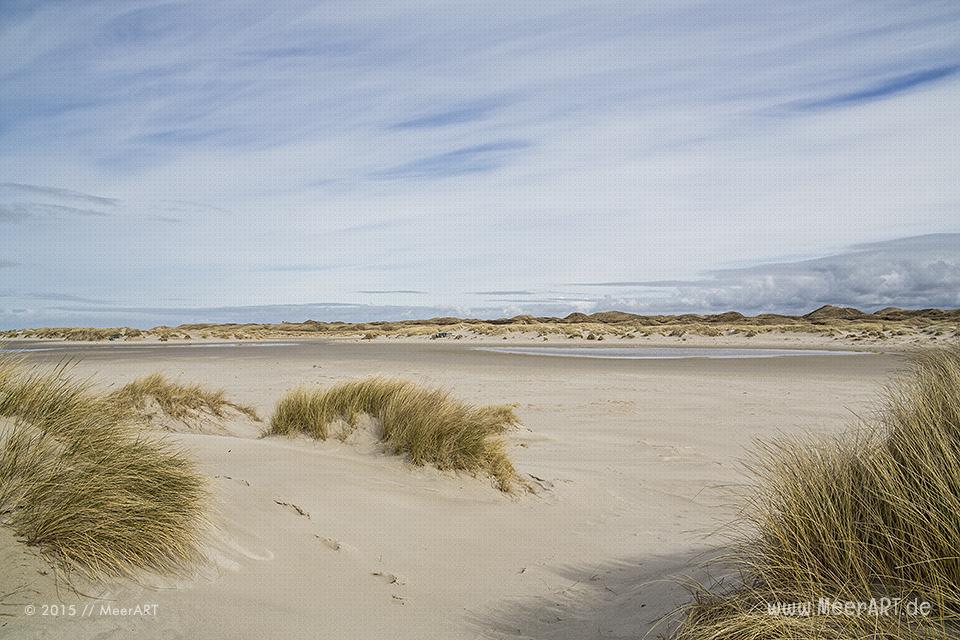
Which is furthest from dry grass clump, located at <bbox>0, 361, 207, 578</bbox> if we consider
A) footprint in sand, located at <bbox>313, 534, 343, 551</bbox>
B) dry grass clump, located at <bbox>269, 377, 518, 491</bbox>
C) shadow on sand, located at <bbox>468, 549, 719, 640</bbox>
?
dry grass clump, located at <bbox>269, 377, 518, 491</bbox>

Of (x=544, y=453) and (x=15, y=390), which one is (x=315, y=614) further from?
(x=544, y=453)

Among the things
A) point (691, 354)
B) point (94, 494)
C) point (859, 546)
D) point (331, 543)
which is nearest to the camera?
point (859, 546)

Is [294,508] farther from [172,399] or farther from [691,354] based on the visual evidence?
[691,354]

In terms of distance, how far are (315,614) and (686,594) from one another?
229 cm

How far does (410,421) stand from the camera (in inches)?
305

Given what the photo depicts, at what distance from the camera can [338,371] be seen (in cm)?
2267

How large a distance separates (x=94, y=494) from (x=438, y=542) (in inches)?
112

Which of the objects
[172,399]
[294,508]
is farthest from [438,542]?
[172,399]

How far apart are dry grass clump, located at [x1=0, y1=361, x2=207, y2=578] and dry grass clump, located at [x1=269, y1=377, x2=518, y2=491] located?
3089mm

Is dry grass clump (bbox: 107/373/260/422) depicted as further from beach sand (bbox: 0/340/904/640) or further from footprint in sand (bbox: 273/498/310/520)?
footprint in sand (bbox: 273/498/310/520)

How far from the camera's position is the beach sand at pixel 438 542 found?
375 cm

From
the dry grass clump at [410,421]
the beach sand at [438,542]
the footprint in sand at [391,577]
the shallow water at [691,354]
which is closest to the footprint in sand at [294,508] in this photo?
the beach sand at [438,542]

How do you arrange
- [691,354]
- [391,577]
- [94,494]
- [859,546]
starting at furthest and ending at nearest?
[691,354] < [391,577] < [94,494] < [859,546]

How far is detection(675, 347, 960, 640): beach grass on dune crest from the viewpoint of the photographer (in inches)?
113
